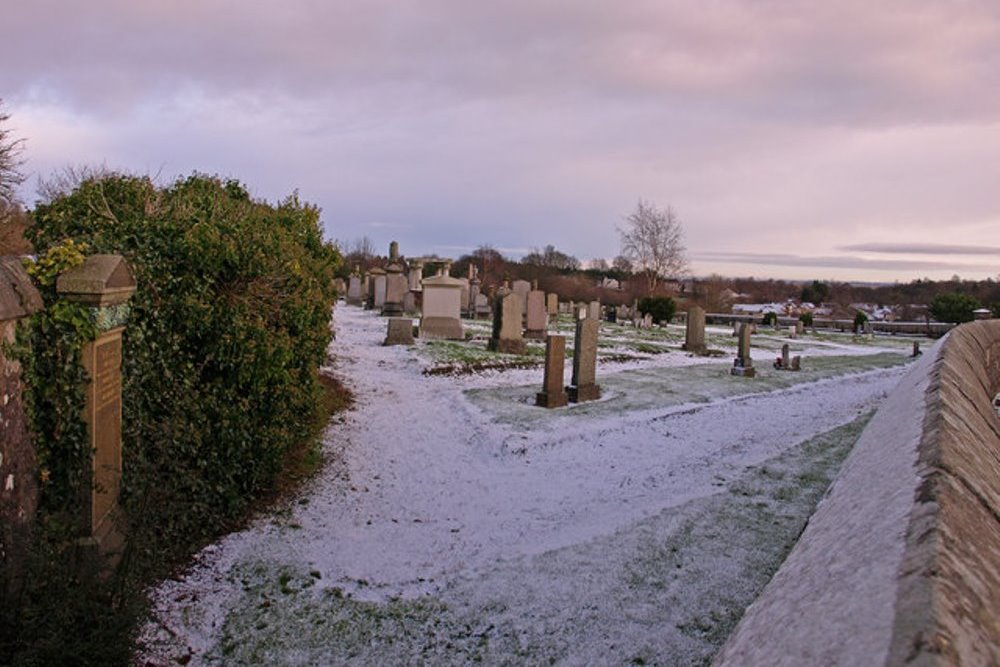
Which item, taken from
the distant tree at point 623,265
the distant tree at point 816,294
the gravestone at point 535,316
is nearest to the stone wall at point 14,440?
the gravestone at point 535,316

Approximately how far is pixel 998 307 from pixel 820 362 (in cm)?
2186

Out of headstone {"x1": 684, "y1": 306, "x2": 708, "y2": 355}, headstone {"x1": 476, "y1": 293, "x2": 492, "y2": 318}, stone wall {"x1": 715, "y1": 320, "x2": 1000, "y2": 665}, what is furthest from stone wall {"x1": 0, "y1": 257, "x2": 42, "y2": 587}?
headstone {"x1": 476, "y1": 293, "x2": 492, "y2": 318}

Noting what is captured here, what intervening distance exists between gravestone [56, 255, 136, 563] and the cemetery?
2.06 feet

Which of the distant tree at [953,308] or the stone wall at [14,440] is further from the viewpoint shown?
the distant tree at [953,308]

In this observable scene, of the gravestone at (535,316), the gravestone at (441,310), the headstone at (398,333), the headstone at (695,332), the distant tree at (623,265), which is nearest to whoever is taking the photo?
the headstone at (398,333)

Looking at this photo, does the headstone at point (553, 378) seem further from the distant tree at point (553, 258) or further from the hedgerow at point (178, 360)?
the distant tree at point (553, 258)

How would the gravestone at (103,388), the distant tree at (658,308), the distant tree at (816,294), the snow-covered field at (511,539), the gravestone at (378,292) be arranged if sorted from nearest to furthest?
the gravestone at (103,388)
the snow-covered field at (511,539)
the gravestone at (378,292)
the distant tree at (658,308)
the distant tree at (816,294)

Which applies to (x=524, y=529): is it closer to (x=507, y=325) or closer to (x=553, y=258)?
(x=507, y=325)

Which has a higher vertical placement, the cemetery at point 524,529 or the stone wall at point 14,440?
the stone wall at point 14,440

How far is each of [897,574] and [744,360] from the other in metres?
15.6

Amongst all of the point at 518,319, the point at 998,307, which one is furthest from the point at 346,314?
the point at 998,307

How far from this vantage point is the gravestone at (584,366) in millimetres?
11516

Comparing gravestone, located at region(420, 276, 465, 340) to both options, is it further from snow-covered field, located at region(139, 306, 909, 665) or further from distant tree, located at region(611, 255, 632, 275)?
distant tree, located at region(611, 255, 632, 275)

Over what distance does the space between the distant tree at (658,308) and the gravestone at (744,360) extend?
16.1 m
